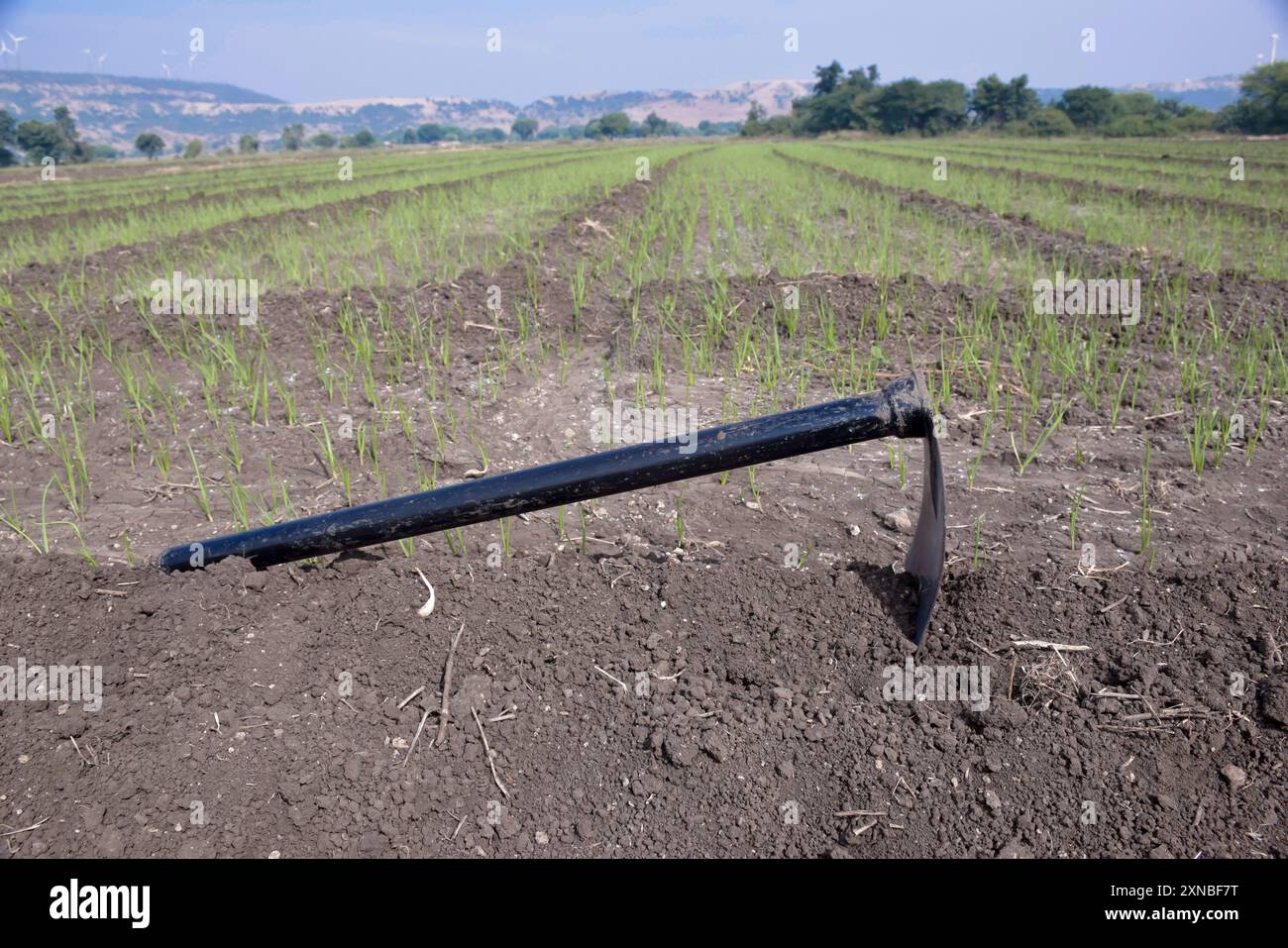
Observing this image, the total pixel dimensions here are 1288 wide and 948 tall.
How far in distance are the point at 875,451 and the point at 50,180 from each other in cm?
2685

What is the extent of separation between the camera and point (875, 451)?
2.98 meters

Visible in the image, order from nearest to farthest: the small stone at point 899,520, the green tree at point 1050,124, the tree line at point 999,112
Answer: the small stone at point 899,520, the tree line at point 999,112, the green tree at point 1050,124

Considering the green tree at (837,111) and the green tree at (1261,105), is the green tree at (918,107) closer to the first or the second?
the green tree at (837,111)

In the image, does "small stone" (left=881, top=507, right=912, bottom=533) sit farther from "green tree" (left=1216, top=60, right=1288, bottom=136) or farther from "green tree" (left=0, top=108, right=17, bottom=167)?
"green tree" (left=0, top=108, right=17, bottom=167)

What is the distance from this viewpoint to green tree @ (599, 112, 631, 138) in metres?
95.6

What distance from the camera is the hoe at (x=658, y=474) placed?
150 centimetres

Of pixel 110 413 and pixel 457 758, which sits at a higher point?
pixel 110 413

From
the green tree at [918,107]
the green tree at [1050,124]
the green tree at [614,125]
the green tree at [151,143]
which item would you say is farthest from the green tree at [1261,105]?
the green tree at [151,143]

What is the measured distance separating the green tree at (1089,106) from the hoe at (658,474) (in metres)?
59.4

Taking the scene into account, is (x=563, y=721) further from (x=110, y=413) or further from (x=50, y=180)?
(x=50, y=180)

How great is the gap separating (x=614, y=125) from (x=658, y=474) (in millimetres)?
106080

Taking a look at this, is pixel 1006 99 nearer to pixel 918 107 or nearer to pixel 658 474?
pixel 918 107

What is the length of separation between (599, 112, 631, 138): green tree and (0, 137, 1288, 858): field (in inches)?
3880

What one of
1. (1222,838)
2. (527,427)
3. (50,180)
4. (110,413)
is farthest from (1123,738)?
(50,180)
